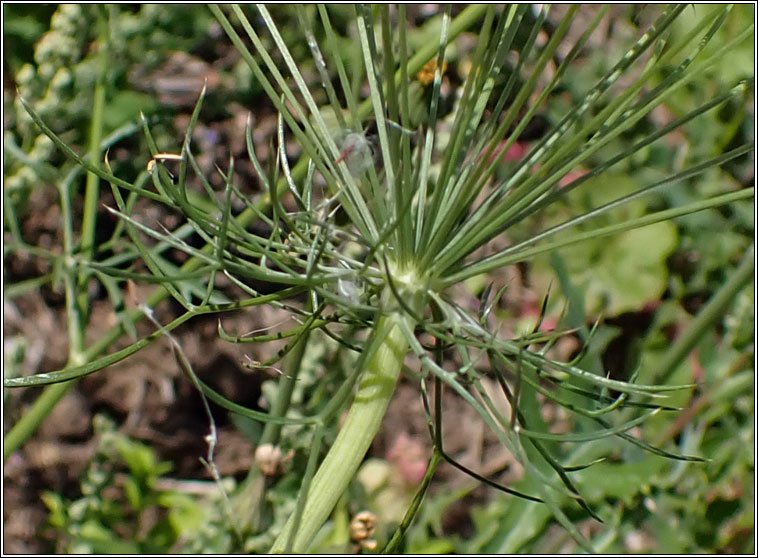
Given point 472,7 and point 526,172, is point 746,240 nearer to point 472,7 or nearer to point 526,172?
point 472,7

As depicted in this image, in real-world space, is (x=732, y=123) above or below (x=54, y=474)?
above

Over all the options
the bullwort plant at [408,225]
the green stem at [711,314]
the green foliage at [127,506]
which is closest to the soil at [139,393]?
the green foliage at [127,506]

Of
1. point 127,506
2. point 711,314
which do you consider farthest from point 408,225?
point 127,506

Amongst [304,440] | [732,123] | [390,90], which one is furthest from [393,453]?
[390,90]

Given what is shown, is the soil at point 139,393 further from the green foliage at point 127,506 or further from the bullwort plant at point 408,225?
the bullwort plant at point 408,225

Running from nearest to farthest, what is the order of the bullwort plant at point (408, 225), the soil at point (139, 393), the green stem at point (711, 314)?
the bullwort plant at point (408, 225) → the green stem at point (711, 314) → the soil at point (139, 393)

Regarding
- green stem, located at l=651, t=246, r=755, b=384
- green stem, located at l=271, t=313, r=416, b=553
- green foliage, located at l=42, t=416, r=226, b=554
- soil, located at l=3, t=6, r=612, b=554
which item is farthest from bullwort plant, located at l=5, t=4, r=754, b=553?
soil, located at l=3, t=6, r=612, b=554

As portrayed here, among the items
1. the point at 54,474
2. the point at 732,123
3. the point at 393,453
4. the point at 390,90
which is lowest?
the point at 54,474

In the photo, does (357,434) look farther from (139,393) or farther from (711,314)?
(139,393)
